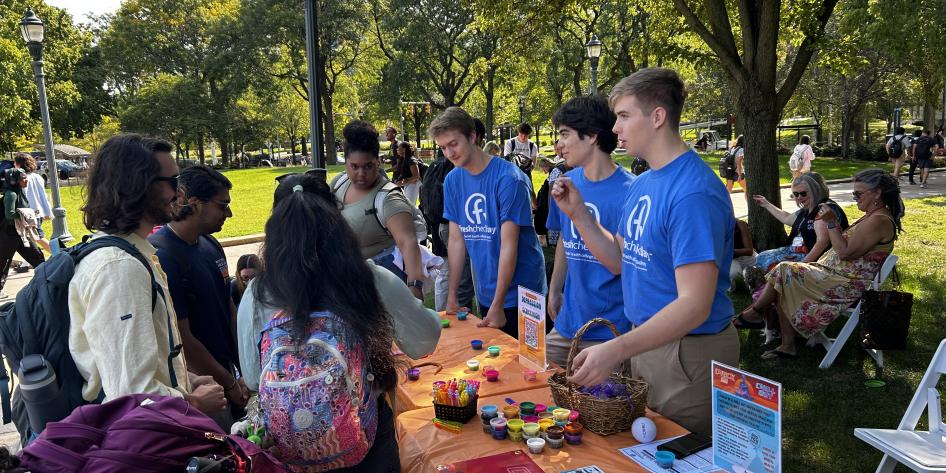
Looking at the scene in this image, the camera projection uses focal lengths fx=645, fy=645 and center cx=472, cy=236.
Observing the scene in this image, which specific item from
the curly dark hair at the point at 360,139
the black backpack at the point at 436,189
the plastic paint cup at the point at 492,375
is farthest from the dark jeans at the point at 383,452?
the black backpack at the point at 436,189

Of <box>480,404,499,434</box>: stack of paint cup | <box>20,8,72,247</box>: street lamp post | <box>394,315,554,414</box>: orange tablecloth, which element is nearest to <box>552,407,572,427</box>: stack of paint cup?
<box>480,404,499,434</box>: stack of paint cup

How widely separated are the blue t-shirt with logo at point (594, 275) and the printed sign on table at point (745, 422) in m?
1.00

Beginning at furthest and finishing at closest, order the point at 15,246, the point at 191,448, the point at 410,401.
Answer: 1. the point at 15,246
2. the point at 410,401
3. the point at 191,448

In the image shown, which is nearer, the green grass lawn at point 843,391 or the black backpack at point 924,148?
the green grass lawn at point 843,391

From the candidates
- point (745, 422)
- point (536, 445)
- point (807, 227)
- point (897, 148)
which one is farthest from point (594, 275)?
point (897, 148)

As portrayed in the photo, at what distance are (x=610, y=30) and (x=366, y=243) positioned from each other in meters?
25.5

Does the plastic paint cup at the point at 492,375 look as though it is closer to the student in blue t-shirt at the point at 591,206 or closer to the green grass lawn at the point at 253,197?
the student in blue t-shirt at the point at 591,206

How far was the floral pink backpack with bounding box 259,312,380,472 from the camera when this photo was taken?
1.80 m

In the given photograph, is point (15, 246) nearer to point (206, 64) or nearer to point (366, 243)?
point (366, 243)

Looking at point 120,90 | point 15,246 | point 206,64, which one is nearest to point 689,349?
point 15,246

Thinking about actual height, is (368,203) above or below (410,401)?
above

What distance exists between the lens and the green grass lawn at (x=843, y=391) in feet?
12.1

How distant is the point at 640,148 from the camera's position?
2238mm

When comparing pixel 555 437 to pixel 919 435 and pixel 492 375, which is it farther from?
pixel 919 435
